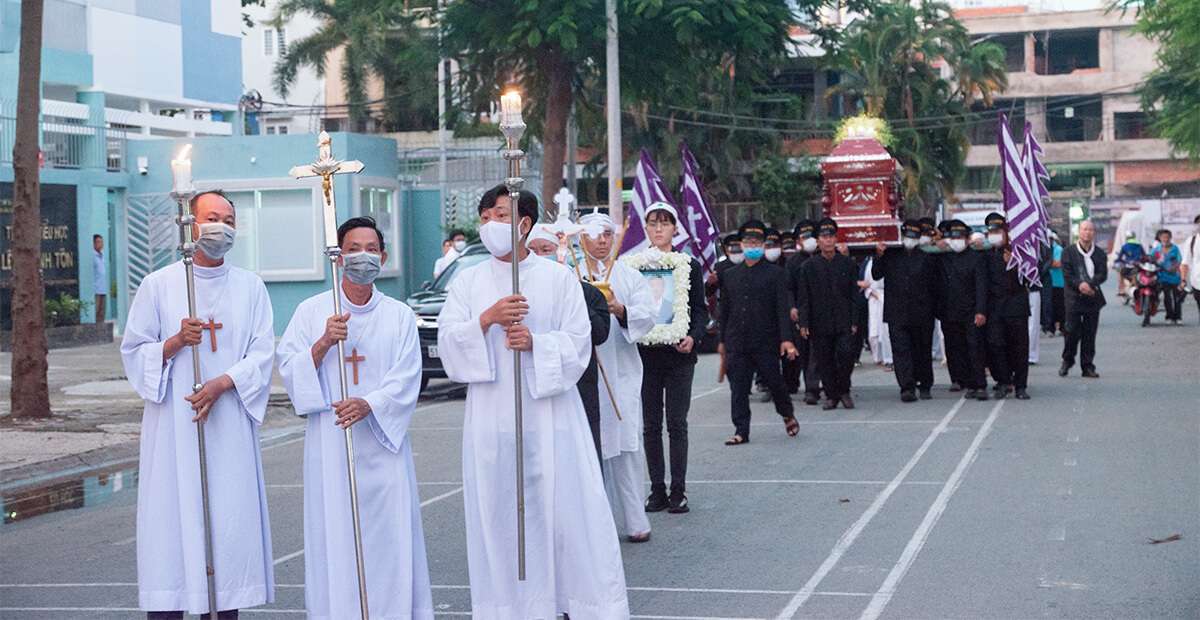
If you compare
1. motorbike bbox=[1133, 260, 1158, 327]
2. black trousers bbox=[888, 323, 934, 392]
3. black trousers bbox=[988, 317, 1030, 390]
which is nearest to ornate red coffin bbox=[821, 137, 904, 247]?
black trousers bbox=[888, 323, 934, 392]

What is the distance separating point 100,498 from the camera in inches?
513

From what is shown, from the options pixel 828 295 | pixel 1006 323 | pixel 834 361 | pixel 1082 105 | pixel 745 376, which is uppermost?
pixel 1082 105

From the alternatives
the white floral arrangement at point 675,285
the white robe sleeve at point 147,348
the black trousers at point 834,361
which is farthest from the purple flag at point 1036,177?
the white robe sleeve at point 147,348

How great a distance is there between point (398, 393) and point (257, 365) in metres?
0.60

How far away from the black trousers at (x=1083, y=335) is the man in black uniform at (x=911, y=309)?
9.58 feet

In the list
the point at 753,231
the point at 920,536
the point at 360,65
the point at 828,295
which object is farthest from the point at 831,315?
the point at 360,65

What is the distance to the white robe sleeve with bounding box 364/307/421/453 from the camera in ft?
22.7

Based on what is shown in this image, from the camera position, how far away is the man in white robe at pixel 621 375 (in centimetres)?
979

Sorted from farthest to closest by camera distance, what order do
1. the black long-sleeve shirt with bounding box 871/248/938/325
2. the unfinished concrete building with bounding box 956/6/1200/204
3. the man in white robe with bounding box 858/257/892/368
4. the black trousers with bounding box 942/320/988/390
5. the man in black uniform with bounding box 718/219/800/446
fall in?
the unfinished concrete building with bounding box 956/6/1200/204 → the man in white robe with bounding box 858/257/892/368 → the black long-sleeve shirt with bounding box 871/248/938/325 → the black trousers with bounding box 942/320/988/390 → the man in black uniform with bounding box 718/219/800/446

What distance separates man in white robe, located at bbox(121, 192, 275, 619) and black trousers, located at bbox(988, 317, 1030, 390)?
12.6 m

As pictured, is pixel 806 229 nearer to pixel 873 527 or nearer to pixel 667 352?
pixel 667 352

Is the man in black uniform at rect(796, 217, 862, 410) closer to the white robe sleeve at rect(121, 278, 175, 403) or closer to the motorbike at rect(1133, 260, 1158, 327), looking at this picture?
the white robe sleeve at rect(121, 278, 175, 403)

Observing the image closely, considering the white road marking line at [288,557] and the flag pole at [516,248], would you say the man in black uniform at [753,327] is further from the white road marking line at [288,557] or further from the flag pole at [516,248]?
the flag pole at [516,248]

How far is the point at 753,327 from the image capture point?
14805 mm
